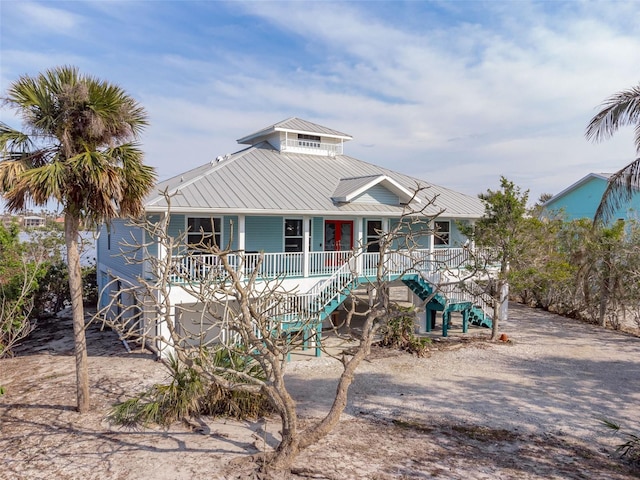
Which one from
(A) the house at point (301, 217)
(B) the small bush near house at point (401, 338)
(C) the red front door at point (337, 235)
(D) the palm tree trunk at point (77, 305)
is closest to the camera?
(D) the palm tree trunk at point (77, 305)

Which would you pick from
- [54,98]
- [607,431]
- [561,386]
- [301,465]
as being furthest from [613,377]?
[54,98]

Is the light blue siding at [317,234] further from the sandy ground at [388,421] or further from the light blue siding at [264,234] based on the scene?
the sandy ground at [388,421]

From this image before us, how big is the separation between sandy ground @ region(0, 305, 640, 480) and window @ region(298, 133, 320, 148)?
35.6 ft

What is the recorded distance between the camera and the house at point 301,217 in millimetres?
14789

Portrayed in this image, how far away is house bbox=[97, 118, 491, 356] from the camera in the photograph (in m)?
14.8

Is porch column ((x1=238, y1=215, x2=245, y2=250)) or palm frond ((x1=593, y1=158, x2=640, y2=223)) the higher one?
palm frond ((x1=593, y1=158, x2=640, y2=223))

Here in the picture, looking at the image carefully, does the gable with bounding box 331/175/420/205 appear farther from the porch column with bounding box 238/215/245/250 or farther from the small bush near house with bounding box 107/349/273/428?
the small bush near house with bounding box 107/349/273/428

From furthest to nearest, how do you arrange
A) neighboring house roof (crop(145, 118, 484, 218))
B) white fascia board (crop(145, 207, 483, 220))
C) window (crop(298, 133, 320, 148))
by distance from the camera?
window (crop(298, 133, 320, 148)), neighboring house roof (crop(145, 118, 484, 218)), white fascia board (crop(145, 207, 483, 220))

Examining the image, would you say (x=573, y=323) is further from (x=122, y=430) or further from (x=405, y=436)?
(x=122, y=430)

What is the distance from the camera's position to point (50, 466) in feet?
24.8

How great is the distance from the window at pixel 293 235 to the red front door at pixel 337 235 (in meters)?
1.32

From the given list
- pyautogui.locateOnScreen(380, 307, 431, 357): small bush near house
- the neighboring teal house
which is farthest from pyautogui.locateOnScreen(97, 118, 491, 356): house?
the neighboring teal house

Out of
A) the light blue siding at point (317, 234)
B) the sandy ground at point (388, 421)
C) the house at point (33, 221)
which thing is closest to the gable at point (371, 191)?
the light blue siding at point (317, 234)

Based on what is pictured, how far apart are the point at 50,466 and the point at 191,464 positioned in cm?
233
